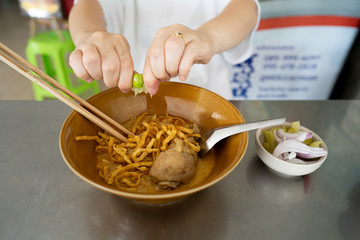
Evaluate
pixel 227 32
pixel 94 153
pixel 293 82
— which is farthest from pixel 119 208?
pixel 293 82

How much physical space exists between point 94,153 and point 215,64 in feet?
3.27

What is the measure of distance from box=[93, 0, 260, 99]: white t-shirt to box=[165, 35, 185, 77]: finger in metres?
0.71

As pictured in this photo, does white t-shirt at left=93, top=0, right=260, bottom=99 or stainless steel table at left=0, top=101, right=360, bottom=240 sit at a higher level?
white t-shirt at left=93, top=0, right=260, bottom=99

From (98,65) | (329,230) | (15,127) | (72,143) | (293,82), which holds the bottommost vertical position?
(293,82)

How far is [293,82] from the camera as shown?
2.36 metres

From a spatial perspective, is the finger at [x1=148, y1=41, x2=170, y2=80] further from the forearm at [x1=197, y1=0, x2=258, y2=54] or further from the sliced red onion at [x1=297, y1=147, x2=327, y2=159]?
the sliced red onion at [x1=297, y1=147, x2=327, y2=159]

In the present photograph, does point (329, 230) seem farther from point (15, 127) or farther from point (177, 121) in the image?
point (15, 127)

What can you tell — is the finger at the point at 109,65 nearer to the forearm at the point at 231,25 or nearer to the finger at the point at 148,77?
the finger at the point at 148,77

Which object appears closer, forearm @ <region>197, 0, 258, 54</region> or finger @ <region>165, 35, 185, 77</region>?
finger @ <region>165, 35, 185, 77</region>

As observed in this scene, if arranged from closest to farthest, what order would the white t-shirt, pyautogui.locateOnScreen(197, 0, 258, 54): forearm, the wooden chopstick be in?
the wooden chopstick
pyautogui.locateOnScreen(197, 0, 258, 54): forearm
the white t-shirt

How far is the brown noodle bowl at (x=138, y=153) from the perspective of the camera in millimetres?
759

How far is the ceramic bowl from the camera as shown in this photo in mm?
748

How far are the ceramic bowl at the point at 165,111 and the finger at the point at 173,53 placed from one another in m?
0.23

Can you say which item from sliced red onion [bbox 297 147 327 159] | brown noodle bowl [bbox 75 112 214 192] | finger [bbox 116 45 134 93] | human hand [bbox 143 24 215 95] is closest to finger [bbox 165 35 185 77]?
human hand [bbox 143 24 215 95]
